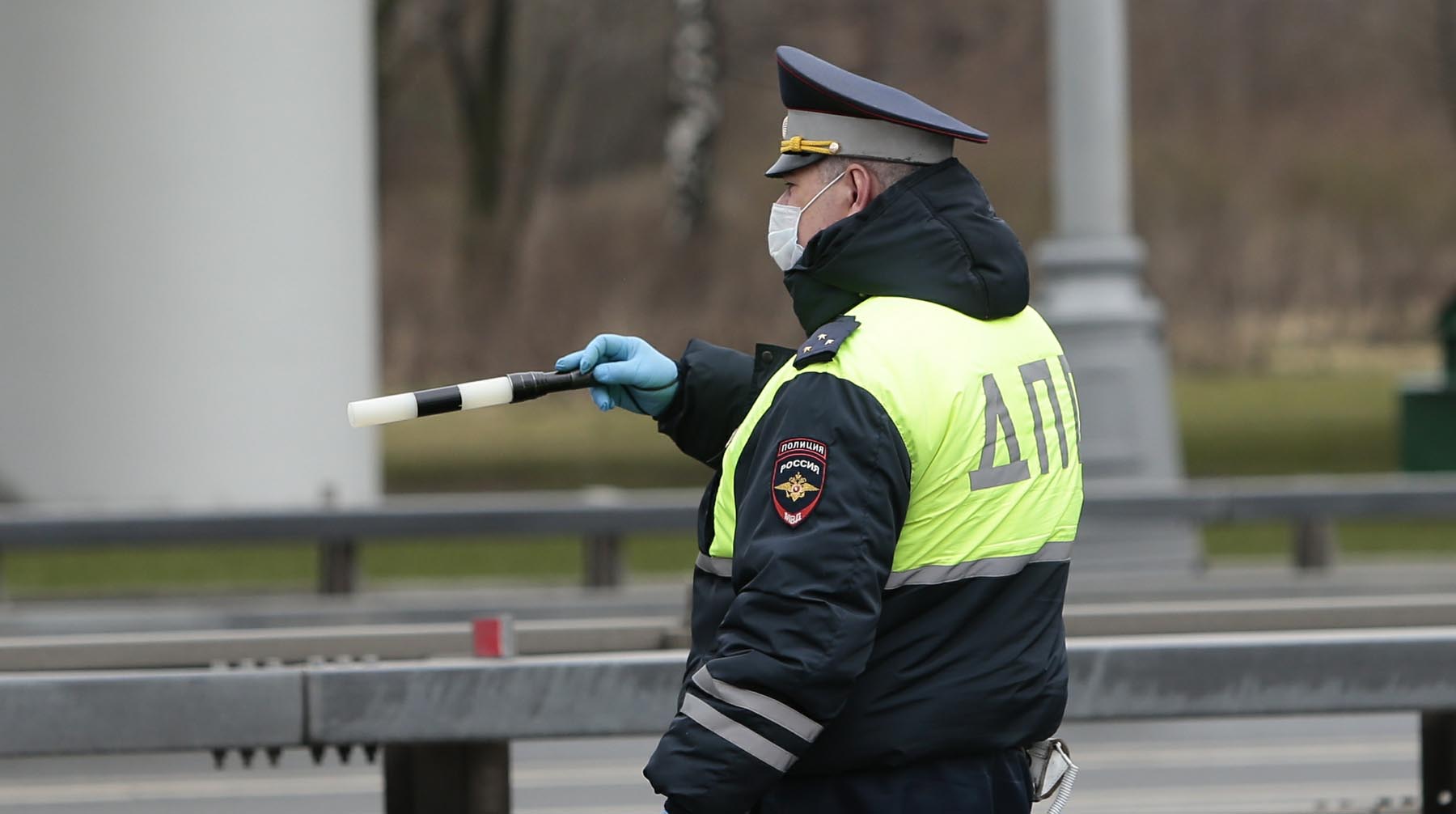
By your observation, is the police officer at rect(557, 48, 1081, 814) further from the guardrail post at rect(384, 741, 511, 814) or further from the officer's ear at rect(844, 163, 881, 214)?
the guardrail post at rect(384, 741, 511, 814)

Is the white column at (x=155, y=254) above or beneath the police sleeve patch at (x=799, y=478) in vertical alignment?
above

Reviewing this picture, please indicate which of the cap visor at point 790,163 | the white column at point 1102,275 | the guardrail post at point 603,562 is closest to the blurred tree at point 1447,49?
the white column at point 1102,275

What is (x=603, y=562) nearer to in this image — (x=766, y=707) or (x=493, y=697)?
(x=493, y=697)

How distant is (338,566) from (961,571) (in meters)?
8.07

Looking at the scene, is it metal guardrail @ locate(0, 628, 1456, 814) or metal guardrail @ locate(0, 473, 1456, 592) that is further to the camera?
metal guardrail @ locate(0, 473, 1456, 592)

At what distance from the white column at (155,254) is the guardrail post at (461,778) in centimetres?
907

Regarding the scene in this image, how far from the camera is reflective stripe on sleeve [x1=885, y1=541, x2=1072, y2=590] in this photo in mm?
2588

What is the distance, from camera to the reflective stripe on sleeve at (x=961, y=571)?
2588 mm

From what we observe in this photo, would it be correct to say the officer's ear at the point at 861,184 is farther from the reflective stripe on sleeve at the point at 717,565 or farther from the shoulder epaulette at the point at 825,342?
the reflective stripe on sleeve at the point at 717,565

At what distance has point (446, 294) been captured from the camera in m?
25.9

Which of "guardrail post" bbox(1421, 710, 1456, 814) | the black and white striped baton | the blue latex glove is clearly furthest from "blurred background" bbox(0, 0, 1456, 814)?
the black and white striped baton

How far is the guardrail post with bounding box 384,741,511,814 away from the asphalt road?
190 centimetres

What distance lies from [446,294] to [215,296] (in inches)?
522

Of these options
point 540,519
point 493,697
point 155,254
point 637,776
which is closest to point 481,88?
point 155,254
